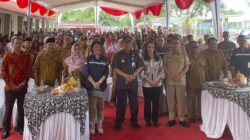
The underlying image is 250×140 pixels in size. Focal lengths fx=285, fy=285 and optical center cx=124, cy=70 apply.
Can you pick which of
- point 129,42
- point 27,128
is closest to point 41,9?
point 129,42

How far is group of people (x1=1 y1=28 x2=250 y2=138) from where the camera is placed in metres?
4.04

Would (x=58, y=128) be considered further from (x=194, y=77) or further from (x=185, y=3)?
(x=185, y=3)

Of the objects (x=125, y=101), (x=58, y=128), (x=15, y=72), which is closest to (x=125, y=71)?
(x=125, y=101)

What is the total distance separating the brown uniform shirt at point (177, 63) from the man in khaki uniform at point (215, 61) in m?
0.46

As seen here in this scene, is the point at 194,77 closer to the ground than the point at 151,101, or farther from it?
farther from it

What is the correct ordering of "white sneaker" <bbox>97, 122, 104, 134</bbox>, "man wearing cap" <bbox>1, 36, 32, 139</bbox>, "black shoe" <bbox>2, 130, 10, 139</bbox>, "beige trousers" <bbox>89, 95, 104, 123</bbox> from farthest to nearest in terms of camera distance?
"white sneaker" <bbox>97, 122, 104, 134</bbox>
"beige trousers" <bbox>89, 95, 104, 123</bbox>
"black shoe" <bbox>2, 130, 10, 139</bbox>
"man wearing cap" <bbox>1, 36, 32, 139</bbox>

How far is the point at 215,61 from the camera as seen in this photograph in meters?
4.86

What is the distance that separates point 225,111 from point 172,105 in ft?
3.32

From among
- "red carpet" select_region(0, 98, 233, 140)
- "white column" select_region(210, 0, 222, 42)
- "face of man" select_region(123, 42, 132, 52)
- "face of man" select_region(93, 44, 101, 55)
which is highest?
"white column" select_region(210, 0, 222, 42)

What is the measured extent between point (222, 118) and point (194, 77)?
1.00m

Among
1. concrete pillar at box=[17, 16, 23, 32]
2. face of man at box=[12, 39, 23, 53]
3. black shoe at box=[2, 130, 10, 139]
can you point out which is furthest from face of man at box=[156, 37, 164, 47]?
concrete pillar at box=[17, 16, 23, 32]

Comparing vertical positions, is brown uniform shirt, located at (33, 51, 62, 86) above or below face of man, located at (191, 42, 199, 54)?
below

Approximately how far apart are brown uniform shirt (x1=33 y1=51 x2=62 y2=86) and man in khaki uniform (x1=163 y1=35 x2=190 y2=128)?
1.81 metres

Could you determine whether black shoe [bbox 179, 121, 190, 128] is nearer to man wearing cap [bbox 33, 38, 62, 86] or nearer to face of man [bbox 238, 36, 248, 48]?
face of man [bbox 238, 36, 248, 48]
